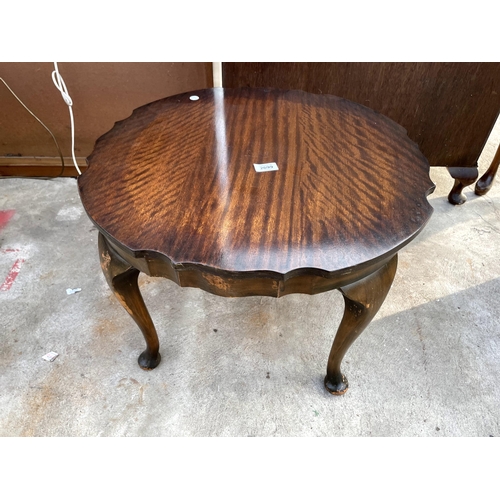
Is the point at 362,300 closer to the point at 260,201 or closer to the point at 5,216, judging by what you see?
the point at 260,201

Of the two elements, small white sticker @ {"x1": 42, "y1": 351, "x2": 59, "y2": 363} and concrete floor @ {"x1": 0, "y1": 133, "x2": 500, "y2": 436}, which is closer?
concrete floor @ {"x1": 0, "y1": 133, "x2": 500, "y2": 436}

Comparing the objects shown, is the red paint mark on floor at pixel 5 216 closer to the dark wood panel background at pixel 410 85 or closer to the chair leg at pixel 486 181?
the dark wood panel background at pixel 410 85

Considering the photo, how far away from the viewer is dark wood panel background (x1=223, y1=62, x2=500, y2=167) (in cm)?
123

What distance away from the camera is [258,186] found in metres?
0.77

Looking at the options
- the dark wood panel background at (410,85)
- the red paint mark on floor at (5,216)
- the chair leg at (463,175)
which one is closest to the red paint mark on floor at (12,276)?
the red paint mark on floor at (5,216)

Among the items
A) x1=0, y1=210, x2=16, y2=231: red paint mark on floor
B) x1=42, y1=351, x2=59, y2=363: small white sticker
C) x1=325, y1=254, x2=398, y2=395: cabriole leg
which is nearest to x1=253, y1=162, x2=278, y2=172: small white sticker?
x1=325, y1=254, x2=398, y2=395: cabriole leg

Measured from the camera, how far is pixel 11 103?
158cm

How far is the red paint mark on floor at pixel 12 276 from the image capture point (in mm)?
1273

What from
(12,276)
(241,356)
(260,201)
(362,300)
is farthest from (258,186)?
(12,276)

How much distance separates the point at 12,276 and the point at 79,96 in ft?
2.40

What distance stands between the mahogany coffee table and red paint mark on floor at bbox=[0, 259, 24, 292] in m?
0.59

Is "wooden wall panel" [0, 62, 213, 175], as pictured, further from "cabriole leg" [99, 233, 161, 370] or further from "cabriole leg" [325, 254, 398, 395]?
"cabriole leg" [325, 254, 398, 395]

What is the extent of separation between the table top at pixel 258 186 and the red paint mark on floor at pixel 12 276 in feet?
2.27

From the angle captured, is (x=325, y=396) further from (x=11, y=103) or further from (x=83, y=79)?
(x=11, y=103)
